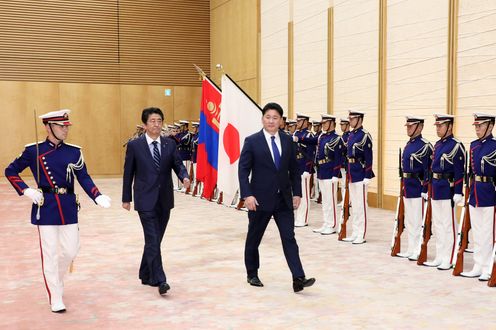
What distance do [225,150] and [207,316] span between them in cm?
385

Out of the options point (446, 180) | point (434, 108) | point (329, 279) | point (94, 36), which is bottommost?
point (329, 279)

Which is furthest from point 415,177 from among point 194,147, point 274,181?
point 194,147

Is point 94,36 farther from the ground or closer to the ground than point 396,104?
farther from the ground

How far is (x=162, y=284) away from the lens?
499cm

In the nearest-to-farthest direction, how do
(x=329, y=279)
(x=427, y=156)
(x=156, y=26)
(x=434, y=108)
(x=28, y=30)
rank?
(x=329, y=279)
(x=427, y=156)
(x=434, y=108)
(x=28, y=30)
(x=156, y=26)

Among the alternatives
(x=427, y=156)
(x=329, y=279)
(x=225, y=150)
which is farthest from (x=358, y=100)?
(x=329, y=279)

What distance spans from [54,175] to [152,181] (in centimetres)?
84

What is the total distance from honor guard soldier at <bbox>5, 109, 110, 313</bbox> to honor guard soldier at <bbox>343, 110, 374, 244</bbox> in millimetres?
3709

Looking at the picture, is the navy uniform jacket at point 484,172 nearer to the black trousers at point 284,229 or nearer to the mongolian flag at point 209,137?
the black trousers at point 284,229

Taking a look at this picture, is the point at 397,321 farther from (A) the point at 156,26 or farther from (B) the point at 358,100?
(A) the point at 156,26

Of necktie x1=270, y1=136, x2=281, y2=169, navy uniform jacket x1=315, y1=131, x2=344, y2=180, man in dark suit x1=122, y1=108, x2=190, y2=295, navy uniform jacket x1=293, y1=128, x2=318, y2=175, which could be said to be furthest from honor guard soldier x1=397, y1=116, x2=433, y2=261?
navy uniform jacket x1=293, y1=128, x2=318, y2=175

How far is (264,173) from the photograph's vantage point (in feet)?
16.7

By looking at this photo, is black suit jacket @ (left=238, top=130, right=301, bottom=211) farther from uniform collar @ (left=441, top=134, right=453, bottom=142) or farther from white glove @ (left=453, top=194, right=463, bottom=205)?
uniform collar @ (left=441, top=134, right=453, bottom=142)

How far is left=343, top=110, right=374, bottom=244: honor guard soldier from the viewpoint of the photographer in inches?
293
